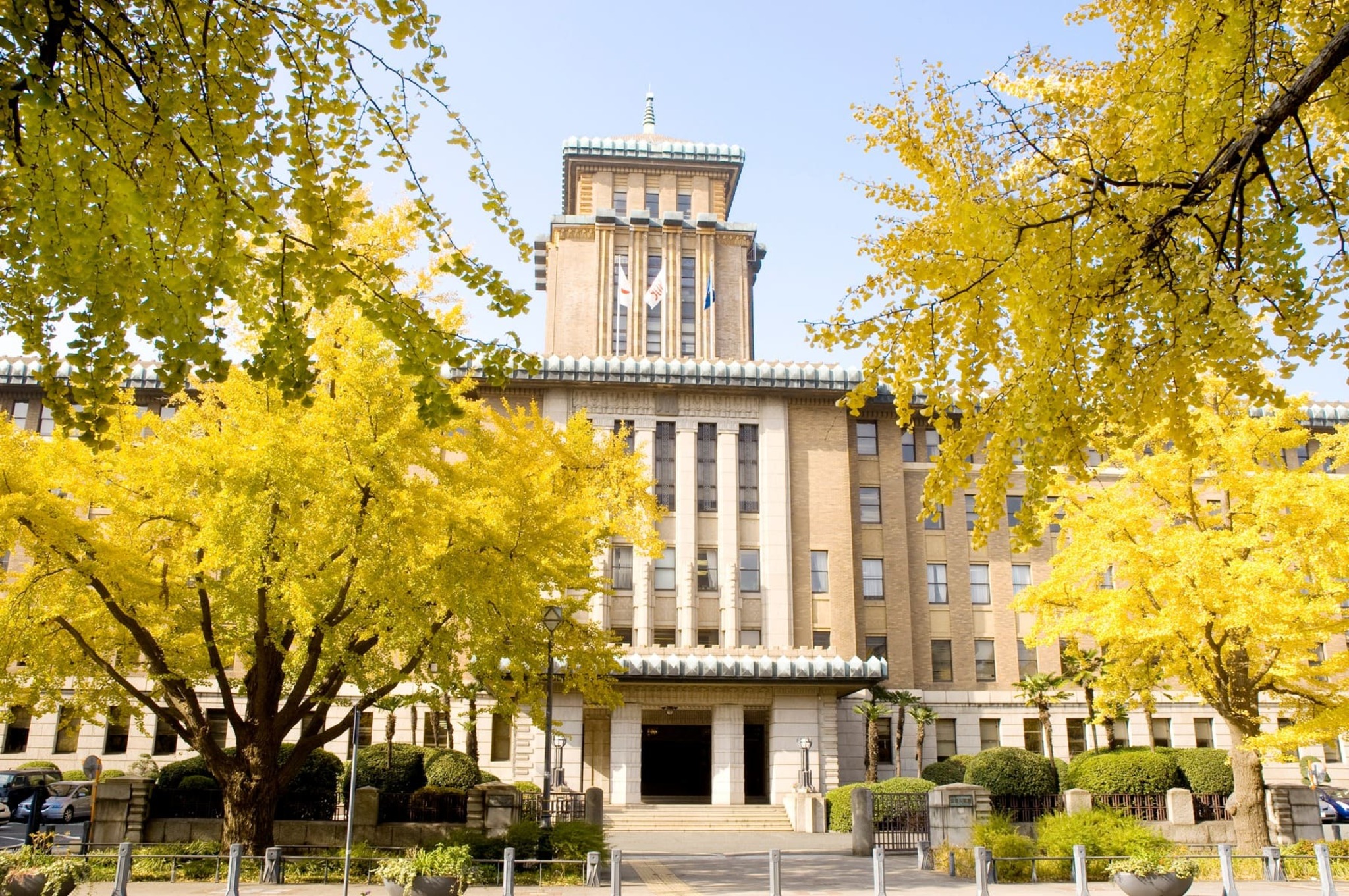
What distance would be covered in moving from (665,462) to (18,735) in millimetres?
28725

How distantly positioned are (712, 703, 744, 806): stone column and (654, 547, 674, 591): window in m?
6.18

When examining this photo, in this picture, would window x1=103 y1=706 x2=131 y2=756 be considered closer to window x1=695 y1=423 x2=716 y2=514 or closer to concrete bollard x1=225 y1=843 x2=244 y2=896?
window x1=695 y1=423 x2=716 y2=514

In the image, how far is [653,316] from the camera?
61094 millimetres

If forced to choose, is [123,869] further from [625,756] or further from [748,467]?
[748,467]

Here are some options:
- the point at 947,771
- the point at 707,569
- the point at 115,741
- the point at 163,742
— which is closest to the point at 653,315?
the point at 707,569

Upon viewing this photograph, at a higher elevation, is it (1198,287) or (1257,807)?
(1198,287)

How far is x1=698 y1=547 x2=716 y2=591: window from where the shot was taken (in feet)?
155

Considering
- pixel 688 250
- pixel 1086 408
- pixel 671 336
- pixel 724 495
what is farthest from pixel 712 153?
pixel 1086 408

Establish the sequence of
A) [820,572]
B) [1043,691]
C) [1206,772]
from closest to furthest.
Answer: [1206,772] → [1043,691] → [820,572]

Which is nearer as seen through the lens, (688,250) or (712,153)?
(688,250)

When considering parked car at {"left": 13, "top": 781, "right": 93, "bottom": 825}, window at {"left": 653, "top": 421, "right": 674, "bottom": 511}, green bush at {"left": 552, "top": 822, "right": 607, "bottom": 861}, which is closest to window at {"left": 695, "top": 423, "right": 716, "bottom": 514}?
window at {"left": 653, "top": 421, "right": 674, "bottom": 511}

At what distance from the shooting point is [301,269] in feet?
27.9

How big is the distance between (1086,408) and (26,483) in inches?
708

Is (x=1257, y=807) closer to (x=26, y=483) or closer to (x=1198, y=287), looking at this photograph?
(x=1198, y=287)
